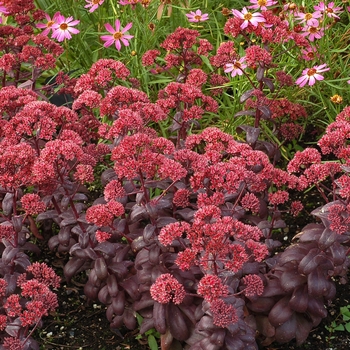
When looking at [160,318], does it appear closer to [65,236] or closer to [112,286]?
[112,286]

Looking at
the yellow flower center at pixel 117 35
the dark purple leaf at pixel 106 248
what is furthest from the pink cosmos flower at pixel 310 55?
the dark purple leaf at pixel 106 248

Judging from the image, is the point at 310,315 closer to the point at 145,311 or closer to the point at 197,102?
the point at 145,311

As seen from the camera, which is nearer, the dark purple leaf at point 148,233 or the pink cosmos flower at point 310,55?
the dark purple leaf at point 148,233

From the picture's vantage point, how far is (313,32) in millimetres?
4102

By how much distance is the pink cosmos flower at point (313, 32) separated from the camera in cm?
409

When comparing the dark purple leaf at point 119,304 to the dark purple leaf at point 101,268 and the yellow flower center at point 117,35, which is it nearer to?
the dark purple leaf at point 101,268

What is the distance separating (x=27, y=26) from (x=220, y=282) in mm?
2220

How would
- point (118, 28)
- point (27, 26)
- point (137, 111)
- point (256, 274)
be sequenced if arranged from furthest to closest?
point (118, 28)
point (27, 26)
point (137, 111)
point (256, 274)

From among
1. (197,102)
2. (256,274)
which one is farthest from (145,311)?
(197,102)

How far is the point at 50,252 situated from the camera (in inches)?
139

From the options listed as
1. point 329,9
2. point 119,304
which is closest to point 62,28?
point 329,9

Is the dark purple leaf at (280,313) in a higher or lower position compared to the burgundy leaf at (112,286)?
lower

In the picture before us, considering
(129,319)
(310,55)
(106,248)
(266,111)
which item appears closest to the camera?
(106,248)

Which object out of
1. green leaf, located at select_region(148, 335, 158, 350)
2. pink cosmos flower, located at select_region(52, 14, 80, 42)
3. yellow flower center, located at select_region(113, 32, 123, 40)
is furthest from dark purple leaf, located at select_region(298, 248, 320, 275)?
pink cosmos flower, located at select_region(52, 14, 80, 42)
